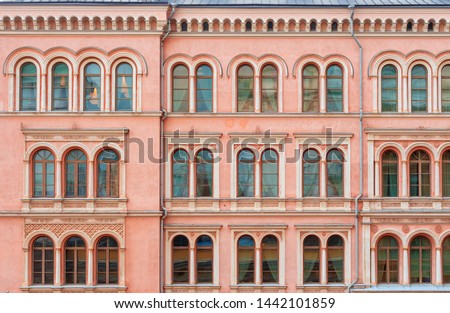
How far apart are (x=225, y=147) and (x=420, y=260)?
9.05 meters

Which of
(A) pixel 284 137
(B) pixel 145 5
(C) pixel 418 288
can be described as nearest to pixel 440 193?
(C) pixel 418 288

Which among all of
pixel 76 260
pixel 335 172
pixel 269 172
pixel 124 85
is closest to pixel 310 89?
pixel 335 172

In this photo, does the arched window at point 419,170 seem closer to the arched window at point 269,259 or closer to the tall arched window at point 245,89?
the arched window at point 269,259

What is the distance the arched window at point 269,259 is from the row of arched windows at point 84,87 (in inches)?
304

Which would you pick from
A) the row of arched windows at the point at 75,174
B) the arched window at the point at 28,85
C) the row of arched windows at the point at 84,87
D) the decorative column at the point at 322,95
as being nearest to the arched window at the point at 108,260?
the row of arched windows at the point at 75,174

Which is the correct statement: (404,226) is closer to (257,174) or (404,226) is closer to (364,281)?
(364,281)

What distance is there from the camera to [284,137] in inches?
977

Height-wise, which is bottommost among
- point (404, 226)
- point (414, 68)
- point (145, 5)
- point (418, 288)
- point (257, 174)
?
point (418, 288)

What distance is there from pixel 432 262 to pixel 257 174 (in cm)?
785

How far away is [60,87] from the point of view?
24.9m

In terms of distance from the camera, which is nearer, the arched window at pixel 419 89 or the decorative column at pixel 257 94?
the decorative column at pixel 257 94

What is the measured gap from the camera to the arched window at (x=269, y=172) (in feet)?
82.1

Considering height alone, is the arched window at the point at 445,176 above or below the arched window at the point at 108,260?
above

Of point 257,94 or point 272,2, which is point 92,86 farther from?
point 272,2
